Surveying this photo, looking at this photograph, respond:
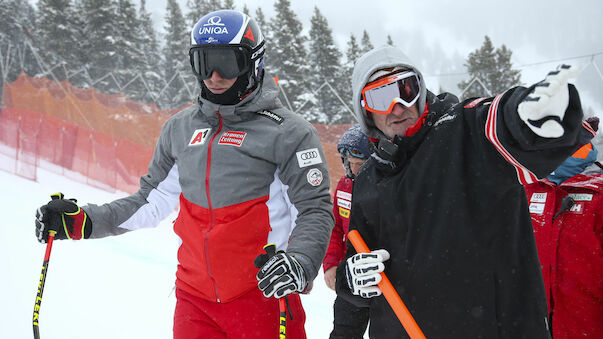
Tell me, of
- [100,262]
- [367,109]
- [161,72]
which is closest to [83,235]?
[367,109]

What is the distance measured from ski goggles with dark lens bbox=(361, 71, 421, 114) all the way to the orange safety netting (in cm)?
1029

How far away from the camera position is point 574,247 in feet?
9.09

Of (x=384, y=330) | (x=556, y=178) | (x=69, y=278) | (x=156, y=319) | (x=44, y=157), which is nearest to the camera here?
(x=384, y=330)

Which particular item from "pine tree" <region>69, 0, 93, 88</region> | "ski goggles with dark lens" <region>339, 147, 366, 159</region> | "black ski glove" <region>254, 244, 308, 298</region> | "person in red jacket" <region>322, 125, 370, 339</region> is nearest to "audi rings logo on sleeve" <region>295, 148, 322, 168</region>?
"black ski glove" <region>254, 244, 308, 298</region>

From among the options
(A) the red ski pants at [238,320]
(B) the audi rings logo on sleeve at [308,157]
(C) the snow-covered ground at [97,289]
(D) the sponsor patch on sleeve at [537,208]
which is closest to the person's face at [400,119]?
(B) the audi rings logo on sleeve at [308,157]

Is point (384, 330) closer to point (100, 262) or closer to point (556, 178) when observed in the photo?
point (556, 178)

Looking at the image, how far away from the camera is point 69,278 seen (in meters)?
5.82

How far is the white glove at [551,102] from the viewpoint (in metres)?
1.30

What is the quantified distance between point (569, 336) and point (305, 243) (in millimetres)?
1840

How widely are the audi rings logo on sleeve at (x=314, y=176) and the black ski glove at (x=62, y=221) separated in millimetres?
1348

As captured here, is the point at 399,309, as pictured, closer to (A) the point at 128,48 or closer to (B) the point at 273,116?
(B) the point at 273,116

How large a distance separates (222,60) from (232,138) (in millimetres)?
448

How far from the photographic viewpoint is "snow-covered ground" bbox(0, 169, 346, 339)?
454 cm

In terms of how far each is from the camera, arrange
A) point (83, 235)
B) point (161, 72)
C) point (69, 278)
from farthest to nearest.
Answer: point (161, 72) < point (69, 278) < point (83, 235)
